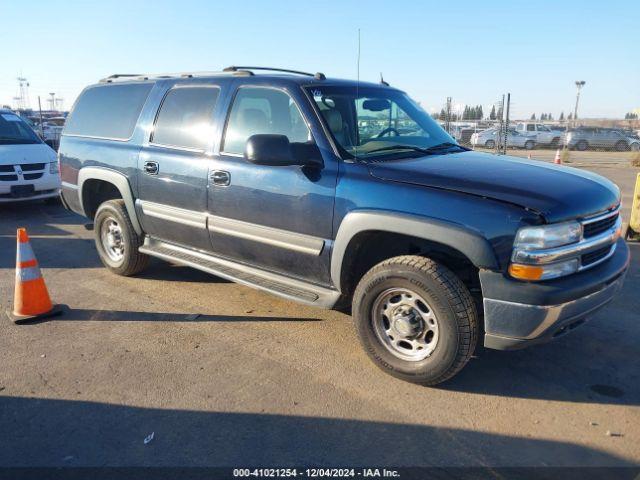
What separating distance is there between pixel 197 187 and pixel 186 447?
7.65 feet

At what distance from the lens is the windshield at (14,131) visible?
9594 mm

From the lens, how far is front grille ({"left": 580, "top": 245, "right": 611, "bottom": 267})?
3.30 m

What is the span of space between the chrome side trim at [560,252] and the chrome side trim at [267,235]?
4.56 feet

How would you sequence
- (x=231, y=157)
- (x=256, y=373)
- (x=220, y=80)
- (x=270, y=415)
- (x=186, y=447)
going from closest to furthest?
(x=186, y=447) → (x=270, y=415) → (x=256, y=373) → (x=231, y=157) → (x=220, y=80)

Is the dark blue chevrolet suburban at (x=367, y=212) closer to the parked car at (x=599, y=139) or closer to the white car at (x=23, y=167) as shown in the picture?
the white car at (x=23, y=167)

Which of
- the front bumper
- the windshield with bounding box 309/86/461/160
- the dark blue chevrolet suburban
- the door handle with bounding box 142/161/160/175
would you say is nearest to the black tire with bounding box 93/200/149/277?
the dark blue chevrolet suburban

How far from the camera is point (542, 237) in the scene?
9.82 ft

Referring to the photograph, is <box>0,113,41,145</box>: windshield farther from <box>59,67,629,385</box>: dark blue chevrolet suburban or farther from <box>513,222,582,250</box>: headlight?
<box>513,222,582,250</box>: headlight

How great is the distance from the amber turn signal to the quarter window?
5.85 feet

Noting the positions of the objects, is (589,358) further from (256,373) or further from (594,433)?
(256,373)

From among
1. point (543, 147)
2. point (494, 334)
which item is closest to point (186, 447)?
point (494, 334)

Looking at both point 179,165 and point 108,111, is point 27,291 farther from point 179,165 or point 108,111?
point 108,111

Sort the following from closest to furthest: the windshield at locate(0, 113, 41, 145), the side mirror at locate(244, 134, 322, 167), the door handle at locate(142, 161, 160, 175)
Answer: the side mirror at locate(244, 134, 322, 167) → the door handle at locate(142, 161, 160, 175) → the windshield at locate(0, 113, 41, 145)

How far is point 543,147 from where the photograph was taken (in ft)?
108
